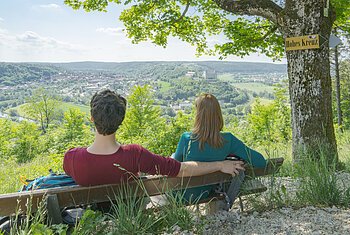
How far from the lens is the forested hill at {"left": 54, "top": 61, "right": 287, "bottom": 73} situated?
87.6 meters

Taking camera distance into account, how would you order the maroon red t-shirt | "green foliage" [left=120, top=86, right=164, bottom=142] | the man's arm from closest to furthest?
the maroon red t-shirt < the man's arm < "green foliage" [left=120, top=86, right=164, bottom=142]

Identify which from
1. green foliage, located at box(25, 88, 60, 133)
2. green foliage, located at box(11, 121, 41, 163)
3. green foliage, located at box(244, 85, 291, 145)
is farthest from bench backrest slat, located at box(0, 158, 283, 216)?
green foliage, located at box(25, 88, 60, 133)

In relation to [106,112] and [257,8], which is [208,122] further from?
[257,8]

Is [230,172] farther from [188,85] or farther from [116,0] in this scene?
[188,85]

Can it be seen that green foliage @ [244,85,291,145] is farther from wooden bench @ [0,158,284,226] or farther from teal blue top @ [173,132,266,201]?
wooden bench @ [0,158,284,226]

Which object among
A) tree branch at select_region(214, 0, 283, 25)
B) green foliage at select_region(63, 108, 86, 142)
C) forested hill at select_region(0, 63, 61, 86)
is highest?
forested hill at select_region(0, 63, 61, 86)

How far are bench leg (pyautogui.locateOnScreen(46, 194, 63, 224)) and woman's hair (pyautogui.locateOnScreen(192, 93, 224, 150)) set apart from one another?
147 cm

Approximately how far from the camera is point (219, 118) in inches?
143

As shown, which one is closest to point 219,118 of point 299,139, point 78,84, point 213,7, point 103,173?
point 103,173

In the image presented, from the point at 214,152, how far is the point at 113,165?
1.09 metres

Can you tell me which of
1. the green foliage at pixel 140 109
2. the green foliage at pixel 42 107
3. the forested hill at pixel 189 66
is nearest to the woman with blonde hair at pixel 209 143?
the green foliage at pixel 140 109

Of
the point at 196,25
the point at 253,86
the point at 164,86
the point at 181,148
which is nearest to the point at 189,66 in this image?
the point at 164,86

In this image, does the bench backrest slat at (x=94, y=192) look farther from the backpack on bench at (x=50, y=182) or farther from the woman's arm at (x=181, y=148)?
the woman's arm at (x=181, y=148)

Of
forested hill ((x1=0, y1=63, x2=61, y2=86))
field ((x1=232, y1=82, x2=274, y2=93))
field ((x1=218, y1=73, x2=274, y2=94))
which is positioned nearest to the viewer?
field ((x1=232, y1=82, x2=274, y2=93))
